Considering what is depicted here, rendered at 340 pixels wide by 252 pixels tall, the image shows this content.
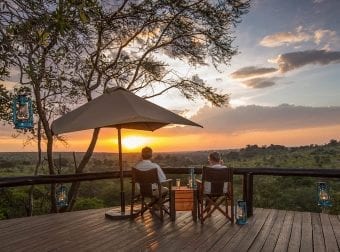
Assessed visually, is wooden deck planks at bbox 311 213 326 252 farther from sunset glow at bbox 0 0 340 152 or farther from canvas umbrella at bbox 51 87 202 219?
sunset glow at bbox 0 0 340 152

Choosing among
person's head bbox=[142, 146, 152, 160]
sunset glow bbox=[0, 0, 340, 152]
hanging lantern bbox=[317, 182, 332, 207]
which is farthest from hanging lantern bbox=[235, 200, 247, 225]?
sunset glow bbox=[0, 0, 340, 152]

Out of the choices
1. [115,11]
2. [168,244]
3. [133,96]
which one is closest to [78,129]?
[133,96]

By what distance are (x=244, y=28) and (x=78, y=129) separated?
6.85m

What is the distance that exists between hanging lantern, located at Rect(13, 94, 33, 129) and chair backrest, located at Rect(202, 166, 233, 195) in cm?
294

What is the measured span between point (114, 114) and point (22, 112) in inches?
58.6

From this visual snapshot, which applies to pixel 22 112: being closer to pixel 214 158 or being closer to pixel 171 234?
pixel 171 234

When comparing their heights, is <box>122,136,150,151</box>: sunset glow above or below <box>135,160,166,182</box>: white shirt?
above

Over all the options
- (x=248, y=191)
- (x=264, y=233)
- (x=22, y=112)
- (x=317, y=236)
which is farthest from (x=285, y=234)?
(x=22, y=112)

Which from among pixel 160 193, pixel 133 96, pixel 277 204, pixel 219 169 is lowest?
pixel 277 204

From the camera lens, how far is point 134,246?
4895mm

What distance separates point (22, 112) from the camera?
6.09m

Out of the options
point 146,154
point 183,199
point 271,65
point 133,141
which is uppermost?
point 271,65

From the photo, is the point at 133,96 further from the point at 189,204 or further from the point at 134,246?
the point at 134,246

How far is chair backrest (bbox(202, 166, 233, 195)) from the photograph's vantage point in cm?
630
